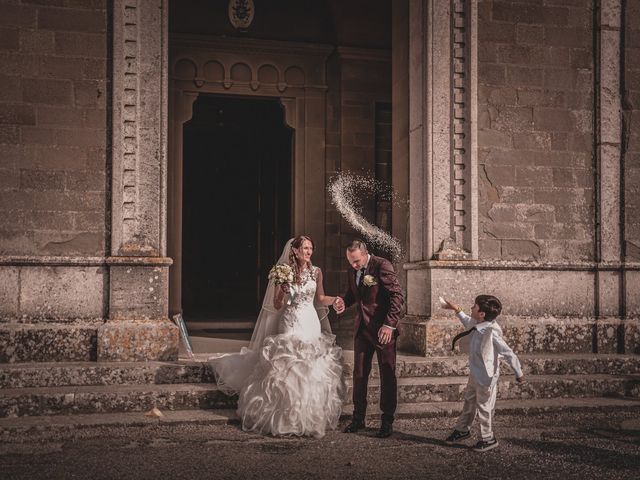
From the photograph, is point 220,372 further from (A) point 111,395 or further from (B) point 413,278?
(B) point 413,278

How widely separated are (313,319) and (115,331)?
2066mm

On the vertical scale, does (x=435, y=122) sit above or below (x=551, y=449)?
above

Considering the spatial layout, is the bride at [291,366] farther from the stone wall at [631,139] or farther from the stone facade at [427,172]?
the stone wall at [631,139]

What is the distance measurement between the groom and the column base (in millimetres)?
2081

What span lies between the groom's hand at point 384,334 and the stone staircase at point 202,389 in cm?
99

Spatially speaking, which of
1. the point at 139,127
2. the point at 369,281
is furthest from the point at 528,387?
the point at 139,127

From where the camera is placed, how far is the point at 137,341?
727 cm

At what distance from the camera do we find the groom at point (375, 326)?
19.7 ft

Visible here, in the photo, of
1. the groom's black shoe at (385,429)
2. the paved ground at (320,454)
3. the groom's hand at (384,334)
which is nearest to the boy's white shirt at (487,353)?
the paved ground at (320,454)

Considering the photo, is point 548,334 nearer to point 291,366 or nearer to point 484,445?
point 484,445

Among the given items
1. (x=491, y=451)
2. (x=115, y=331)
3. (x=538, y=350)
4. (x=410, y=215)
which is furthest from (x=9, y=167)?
(x=538, y=350)

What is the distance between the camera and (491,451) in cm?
545

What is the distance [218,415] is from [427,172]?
3.71m

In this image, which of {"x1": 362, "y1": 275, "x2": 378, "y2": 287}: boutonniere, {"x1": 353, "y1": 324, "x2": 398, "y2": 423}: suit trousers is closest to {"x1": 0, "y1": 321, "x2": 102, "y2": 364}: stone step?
{"x1": 353, "y1": 324, "x2": 398, "y2": 423}: suit trousers
